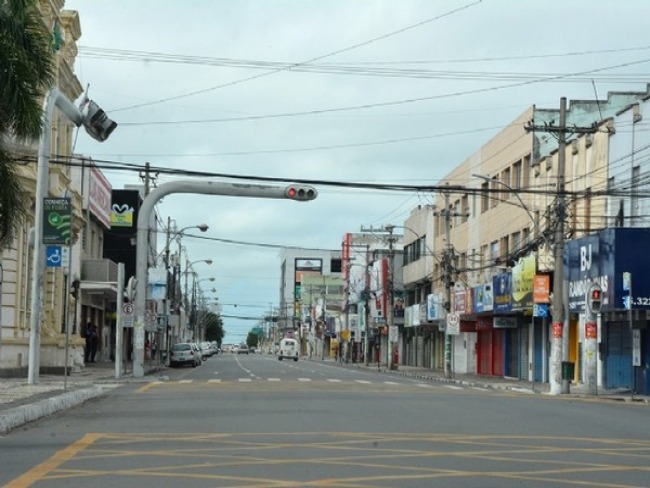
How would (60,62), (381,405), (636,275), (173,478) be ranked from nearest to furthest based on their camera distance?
(173,478)
(381,405)
(636,275)
(60,62)

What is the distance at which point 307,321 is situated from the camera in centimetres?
16925

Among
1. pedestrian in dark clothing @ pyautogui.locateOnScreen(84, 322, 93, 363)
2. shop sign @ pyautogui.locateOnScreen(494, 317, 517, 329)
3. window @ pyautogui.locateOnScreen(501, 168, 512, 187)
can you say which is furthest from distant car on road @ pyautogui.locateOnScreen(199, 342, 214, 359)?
shop sign @ pyautogui.locateOnScreen(494, 317, 517, 329)

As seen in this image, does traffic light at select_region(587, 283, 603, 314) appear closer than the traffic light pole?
Yes

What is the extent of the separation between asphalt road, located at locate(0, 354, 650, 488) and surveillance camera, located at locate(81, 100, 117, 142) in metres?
6.31

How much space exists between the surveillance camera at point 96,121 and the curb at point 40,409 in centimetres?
609

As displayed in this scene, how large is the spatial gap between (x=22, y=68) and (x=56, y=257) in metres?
13.6

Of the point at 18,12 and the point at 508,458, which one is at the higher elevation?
the point at 18,12

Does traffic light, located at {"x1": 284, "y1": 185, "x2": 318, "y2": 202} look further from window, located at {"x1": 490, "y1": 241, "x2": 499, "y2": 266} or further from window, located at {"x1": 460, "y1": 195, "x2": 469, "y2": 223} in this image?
window, located at {"x1": 460, "y1": 195, "x2": 469, "y2": 223}

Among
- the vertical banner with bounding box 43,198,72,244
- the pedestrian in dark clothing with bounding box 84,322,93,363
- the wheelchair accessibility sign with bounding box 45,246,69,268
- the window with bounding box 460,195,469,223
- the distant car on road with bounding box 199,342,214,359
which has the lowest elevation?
the distant car on road with bounding box 199,342,214,359

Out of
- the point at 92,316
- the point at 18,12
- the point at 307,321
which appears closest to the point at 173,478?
the point at 18,12

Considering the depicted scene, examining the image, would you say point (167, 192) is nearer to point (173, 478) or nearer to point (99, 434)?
point (99, 434)

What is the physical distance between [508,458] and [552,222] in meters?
23.8

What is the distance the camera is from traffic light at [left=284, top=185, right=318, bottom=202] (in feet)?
115

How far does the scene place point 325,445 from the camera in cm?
1507
